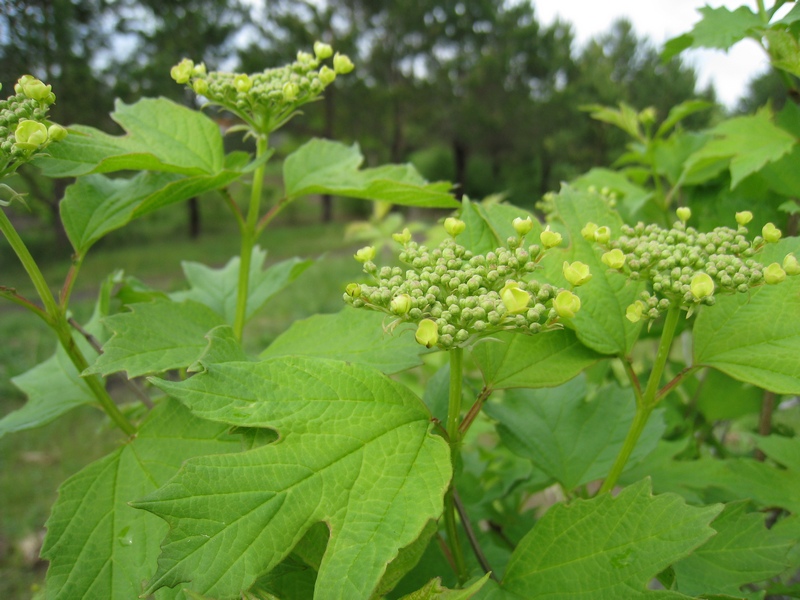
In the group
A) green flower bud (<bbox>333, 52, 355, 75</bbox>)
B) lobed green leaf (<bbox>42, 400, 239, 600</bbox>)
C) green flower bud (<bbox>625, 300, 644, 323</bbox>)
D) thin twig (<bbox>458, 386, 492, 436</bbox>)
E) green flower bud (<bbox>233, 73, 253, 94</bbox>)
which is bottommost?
lobed green leaf (<bbox>42, 400, 239, 600</bbox>)

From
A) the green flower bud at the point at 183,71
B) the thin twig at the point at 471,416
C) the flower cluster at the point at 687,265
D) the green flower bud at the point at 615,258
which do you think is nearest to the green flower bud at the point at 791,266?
the flower cluster at the point at 687,265

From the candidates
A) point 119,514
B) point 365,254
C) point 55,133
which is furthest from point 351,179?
point 119,514

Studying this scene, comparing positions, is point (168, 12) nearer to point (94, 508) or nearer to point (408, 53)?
point (408, 53)

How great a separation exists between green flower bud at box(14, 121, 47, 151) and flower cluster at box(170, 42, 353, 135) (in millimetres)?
322

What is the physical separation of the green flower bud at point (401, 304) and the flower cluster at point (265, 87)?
0.58 metres

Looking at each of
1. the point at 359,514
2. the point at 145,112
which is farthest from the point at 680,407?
the point at 145,112

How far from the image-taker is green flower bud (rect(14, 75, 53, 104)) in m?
0.87

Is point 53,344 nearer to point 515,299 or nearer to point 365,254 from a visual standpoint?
point 365,254

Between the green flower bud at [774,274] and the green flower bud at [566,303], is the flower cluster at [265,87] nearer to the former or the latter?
the green flower bud at [566,303]

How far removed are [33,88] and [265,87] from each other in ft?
1.32

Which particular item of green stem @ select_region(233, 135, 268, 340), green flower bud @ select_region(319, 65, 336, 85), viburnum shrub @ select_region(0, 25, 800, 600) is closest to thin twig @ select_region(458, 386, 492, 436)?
viburnum shrub @ select_region(0, 25, 800, 600)

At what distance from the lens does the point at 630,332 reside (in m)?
0.92

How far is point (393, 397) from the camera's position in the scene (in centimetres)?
79

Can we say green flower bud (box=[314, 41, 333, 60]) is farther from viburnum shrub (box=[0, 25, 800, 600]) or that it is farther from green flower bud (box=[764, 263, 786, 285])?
green flower bud (box=[764, 263, 786, 285])
